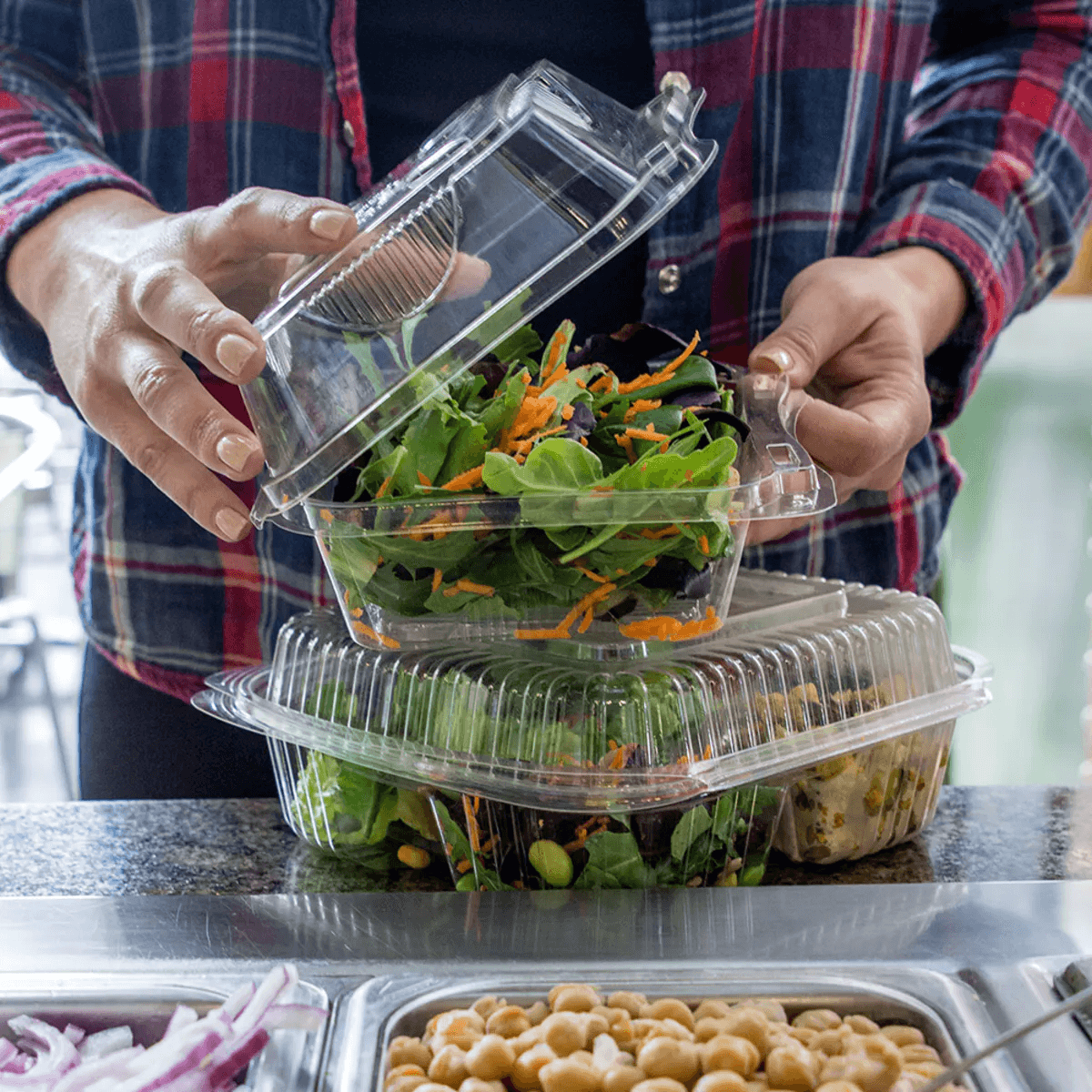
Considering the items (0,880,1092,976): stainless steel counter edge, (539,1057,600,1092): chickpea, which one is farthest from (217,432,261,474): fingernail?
(539,1057,600,1092): chickpea

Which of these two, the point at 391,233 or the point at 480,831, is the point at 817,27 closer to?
the point at 391,233

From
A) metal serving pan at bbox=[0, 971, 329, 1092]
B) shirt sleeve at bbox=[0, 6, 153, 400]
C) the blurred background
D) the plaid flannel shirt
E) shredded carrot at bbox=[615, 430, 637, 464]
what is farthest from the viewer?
the blurred background

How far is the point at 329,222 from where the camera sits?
0.81 metres

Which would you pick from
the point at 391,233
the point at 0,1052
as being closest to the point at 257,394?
the point at 391,233

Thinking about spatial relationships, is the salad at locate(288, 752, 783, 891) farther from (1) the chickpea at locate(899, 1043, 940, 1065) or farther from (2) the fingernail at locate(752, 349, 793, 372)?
(2) the fingernail at locate(752, 349, 793, 372)

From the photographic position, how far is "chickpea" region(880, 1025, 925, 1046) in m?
0.74

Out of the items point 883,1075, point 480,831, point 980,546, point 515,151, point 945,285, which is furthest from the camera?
A: point 980,546

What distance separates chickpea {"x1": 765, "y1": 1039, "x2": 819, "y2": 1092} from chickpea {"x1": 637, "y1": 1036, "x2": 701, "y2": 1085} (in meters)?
0.04

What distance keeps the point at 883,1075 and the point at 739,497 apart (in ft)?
1.22

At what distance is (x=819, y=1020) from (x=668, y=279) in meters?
0.84

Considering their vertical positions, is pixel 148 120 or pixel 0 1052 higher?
pixel 148 120

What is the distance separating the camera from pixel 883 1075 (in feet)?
2.23

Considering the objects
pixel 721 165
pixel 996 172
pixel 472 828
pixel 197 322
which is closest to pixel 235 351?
pixel 197 322

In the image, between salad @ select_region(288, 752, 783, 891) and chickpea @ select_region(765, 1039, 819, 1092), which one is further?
salad @ select_region(288, 752, 783, 891)
